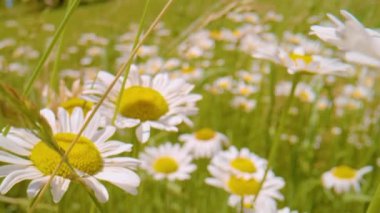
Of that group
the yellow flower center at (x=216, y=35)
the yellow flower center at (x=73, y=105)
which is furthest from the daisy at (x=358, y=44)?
the yellow flower center at (x=216, y=35)

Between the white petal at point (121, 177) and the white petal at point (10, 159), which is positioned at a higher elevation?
the white petal at point (121, 177)

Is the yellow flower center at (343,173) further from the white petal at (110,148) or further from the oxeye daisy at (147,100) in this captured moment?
the white petal at (110,148)

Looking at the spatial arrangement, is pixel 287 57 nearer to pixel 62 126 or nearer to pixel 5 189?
pixel 62 126

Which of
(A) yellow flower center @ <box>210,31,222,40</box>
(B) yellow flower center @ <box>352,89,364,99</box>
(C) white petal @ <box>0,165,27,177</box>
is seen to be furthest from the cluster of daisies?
(A) yellow flower center @ <box>210,31,222,40</box>

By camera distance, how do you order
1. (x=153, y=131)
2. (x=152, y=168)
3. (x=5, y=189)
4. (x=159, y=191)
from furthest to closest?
1. (x=153, y=131)
2. (x=159, y=191)
3. (x=152, y=168)
4. (x=5, y=189)

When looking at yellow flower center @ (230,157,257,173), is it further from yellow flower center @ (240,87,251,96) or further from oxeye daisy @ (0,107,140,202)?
yellow flower center @ (240,87,251,96)

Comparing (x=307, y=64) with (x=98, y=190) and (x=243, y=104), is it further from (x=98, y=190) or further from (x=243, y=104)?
(x=243, y=104)

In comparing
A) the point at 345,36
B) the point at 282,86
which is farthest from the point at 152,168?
the point at 282,86
